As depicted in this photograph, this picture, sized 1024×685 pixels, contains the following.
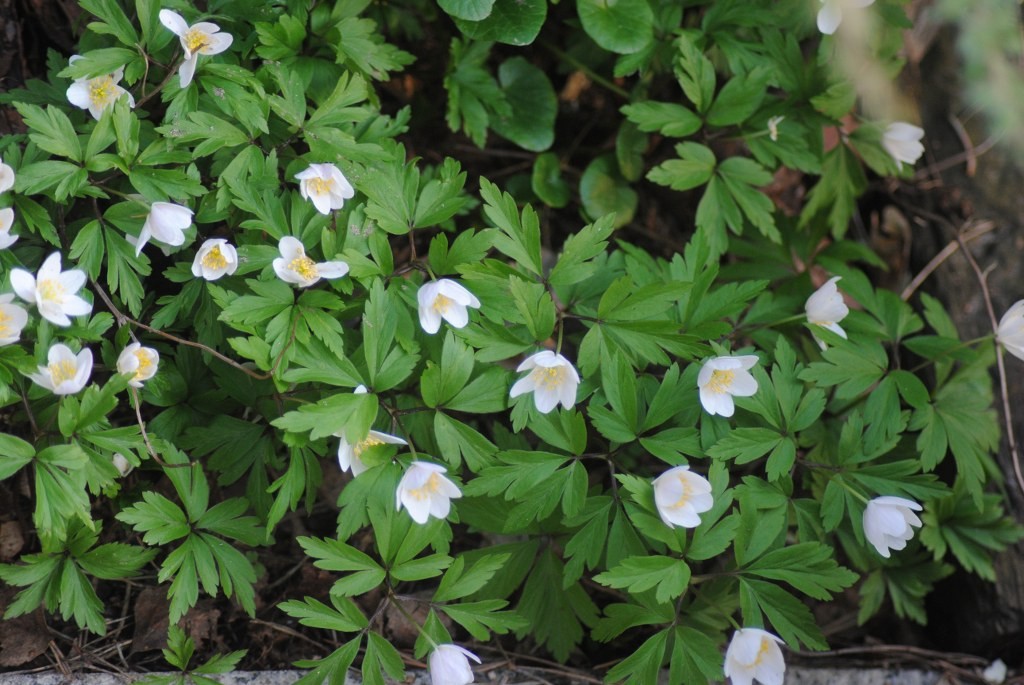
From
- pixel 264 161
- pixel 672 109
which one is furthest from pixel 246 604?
pixel 672 109

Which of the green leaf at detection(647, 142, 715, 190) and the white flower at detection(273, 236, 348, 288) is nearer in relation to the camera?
the white flower at detection(273, 236, 348, 288)

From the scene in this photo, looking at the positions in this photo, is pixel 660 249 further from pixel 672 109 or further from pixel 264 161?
pixel 264 161

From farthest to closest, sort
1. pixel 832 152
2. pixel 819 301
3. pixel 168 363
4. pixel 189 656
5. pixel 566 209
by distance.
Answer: pixel 566 209, pixel 832 152, pixel 819 301, pixel 168 363, pixel 189 656

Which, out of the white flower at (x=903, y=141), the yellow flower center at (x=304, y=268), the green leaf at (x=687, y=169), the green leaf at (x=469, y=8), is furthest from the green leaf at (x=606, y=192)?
the yellow flower center at (x=304, y=268)

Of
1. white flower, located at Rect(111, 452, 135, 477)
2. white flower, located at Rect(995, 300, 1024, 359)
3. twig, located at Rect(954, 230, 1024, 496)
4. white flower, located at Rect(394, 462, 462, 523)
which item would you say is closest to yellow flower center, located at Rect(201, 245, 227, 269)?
white flower, located at Rect(111, 452, 135, 477)

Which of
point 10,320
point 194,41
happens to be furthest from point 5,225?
point 194,41

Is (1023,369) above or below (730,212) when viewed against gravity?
below

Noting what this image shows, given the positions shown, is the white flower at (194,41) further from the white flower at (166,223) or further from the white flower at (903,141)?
the white flower at (903,141)

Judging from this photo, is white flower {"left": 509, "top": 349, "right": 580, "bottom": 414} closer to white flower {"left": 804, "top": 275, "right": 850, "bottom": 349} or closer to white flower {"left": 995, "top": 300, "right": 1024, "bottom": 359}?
white flower {"left": 804, "top": 275, "right": 850, "bottom": 349}
